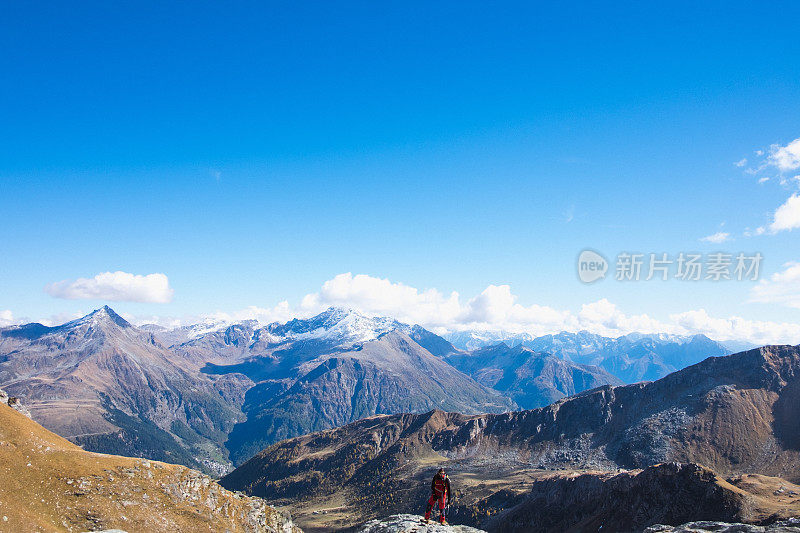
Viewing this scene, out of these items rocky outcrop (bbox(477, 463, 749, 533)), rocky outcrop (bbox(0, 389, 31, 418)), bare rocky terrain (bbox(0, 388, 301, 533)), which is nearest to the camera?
bare rocky terrain (bbox(0, 388, 301, 533))

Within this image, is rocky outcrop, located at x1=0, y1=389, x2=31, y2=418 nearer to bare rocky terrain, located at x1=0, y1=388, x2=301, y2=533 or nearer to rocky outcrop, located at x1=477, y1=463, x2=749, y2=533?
bare rocky terrain, located at x1=0, y1=388, x2=301, y2=533

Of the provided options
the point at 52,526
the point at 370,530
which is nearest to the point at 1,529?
the point at 52,526

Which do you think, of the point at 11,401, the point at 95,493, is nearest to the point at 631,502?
the point at 95,493

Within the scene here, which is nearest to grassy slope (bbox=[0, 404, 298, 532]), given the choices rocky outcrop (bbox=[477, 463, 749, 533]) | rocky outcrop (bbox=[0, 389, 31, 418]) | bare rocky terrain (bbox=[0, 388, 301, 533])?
bare rocky terrain (bbox=[0, 388, 301, 533])

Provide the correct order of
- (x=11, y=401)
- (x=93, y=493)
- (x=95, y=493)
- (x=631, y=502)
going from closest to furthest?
(x=93, y=493) < (x=95, y=493) < (x=11, y=401) < (x=631, y=502)

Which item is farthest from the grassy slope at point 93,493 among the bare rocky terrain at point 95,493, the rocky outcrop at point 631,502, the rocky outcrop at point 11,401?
the rocky outcrop at point 631,502

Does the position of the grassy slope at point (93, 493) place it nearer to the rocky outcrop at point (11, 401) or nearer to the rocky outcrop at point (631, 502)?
the rocky outcrop at point (11, 401)

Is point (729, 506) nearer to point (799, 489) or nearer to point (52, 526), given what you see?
Result: point (799, 489)

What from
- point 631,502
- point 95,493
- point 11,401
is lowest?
point 631,502

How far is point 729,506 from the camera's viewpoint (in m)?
107

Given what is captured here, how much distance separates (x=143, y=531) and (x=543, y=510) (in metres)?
148

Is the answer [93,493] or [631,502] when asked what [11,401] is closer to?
[93,493]

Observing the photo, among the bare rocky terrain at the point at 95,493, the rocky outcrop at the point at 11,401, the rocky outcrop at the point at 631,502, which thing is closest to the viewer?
the bare rocky terrain at the point at 95,493

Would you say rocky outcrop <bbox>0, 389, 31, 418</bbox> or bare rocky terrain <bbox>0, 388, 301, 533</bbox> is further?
rocky outcrop <bbox>0, 389, 31, 418</bbox>
